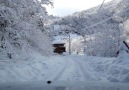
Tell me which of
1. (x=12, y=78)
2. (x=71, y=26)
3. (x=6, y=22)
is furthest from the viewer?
(x=71, y=26)

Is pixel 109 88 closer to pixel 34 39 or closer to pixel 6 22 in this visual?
pixel 6 22

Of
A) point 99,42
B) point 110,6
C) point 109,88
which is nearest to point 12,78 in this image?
point 109,88

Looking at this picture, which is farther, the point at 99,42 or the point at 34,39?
the point at 99,42

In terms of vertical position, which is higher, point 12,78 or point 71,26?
point 71,26

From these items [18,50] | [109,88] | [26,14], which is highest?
[26,14]

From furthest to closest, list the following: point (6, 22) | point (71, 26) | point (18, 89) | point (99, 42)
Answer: point (71, 26) < point (99, 42) < point (6, 22) < point (18, 89)

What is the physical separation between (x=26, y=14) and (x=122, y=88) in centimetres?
982

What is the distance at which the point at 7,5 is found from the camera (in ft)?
43.7

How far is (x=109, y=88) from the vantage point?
9.09 meters

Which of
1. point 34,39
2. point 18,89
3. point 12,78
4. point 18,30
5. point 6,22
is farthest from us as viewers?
point 34,39

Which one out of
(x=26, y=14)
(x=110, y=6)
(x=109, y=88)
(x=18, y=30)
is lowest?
(x=109, y=88)

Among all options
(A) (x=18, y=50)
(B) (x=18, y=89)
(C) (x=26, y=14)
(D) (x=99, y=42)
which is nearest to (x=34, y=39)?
(C) (x=26, y=14)

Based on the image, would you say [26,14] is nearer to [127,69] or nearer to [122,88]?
[127,69]

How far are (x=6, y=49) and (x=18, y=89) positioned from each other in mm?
4893
